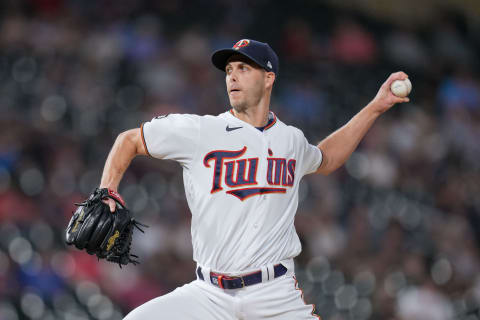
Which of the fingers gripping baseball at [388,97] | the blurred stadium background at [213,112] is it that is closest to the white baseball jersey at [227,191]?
the fingers gripping baseball at [388,97]

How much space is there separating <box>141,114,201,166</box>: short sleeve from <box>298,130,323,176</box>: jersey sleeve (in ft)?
1.87

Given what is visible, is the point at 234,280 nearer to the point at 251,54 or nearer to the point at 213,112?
the point at 251,54

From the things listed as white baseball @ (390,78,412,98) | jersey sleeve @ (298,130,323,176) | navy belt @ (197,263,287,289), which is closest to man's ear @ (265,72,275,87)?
jersey sleeve @ (298,130,323,176)

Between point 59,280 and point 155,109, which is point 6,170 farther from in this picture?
point 155,109

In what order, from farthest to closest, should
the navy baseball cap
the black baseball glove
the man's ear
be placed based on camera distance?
the man's ear
the navy baseball cap
the black baseball glove

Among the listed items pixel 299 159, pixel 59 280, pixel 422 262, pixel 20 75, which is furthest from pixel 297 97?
pixel 299 159

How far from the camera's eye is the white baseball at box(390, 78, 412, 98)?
141 inches

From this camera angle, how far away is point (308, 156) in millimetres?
3387

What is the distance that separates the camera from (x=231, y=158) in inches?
122

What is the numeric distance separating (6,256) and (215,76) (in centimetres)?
323

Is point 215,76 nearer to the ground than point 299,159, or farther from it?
farther from it

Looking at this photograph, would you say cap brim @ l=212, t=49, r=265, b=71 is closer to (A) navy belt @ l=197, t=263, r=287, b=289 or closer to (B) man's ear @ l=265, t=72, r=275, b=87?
(B) man's ear @ l=265, t=72, r=275, b=87

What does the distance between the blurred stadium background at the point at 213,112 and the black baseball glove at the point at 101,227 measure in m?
2.48

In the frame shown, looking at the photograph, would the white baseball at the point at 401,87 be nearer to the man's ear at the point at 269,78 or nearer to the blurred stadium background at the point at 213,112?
the man's ear at the point at 269,78
